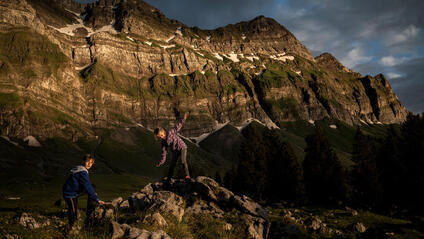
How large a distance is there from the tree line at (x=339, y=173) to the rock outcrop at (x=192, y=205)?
31685mm

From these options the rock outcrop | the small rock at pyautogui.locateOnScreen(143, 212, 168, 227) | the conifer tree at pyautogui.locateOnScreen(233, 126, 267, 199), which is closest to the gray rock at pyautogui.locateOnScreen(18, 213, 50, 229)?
the rock outcrop

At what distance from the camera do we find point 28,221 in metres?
14.3

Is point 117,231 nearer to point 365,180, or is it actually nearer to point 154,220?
point 154,220

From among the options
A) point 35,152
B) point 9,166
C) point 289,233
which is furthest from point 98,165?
point 289,233

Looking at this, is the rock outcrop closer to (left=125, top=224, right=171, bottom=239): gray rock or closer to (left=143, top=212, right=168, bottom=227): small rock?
(left=143, top=212, right=168, bottom=227): small rock

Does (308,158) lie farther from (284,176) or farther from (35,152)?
(35,152)

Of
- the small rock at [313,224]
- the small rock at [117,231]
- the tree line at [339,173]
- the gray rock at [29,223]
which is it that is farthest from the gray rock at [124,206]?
the tree line at [339,173]

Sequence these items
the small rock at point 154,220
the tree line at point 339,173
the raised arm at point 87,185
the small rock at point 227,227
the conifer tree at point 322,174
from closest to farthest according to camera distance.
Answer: the small rock at point 154,220 < the raised arm at point 87,185 < the small rock at point 227,227 < the tree line at point 339,173 < the conifer tree at point 322,174

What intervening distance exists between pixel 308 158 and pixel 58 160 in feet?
530

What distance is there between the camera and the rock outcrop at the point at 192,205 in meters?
11.7

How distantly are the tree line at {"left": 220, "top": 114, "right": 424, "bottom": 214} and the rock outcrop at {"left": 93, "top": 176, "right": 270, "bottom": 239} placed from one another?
31685 mm

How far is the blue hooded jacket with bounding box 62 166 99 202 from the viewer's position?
442 inches

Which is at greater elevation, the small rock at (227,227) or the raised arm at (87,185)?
the raised arm at (87,185)

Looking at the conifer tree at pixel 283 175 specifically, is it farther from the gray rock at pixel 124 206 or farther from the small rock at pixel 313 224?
the gray rock at pixel 124 206
